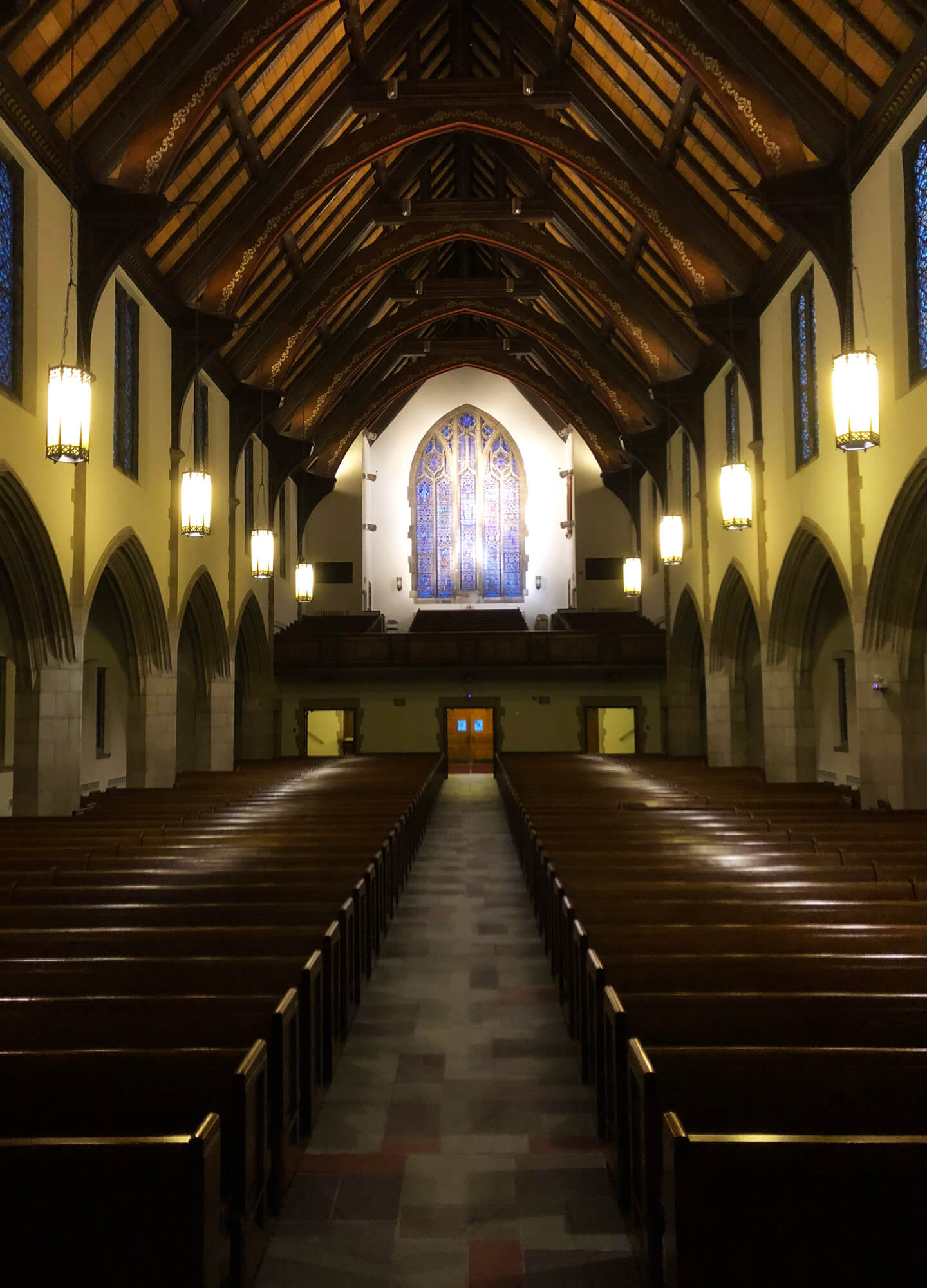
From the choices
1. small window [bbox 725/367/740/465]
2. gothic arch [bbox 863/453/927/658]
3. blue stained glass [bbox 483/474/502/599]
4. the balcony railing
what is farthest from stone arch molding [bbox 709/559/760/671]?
blue stained glass [bbox 483/474/502/599]

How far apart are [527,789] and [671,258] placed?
7154 mm

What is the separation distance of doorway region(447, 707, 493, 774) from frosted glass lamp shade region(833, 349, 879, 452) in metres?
18.2

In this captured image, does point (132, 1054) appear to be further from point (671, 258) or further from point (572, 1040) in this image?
point (671, 258)

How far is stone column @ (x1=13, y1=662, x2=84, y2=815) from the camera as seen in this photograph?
385 inches

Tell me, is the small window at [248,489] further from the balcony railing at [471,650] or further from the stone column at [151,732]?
the stone column at [151,732]

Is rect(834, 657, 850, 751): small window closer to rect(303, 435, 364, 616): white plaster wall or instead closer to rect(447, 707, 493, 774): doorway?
rect(447, 707, 493, 774): doorway

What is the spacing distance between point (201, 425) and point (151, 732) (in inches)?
195

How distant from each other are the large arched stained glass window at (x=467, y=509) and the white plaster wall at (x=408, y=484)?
9.6 inches

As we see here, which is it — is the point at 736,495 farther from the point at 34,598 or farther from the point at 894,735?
the point at 34,598

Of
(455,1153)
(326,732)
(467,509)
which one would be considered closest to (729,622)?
(326,732)

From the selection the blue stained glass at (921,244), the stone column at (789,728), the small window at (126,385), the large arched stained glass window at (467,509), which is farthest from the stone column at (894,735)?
the large arched stained glass window at (467,509)

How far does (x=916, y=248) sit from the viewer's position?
28.0 ft

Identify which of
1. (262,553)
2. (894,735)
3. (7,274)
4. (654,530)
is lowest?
(894,735)

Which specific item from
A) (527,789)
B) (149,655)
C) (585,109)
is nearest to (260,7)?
(585,109)
